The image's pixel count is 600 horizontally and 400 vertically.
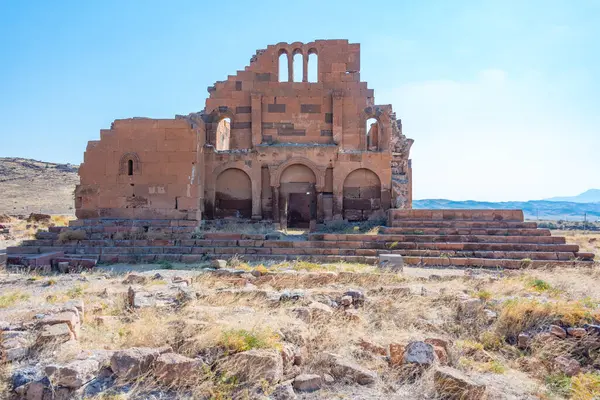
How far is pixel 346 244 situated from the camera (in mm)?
11922

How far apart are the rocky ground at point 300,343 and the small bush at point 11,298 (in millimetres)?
18

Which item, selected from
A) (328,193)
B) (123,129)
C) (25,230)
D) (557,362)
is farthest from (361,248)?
(25,230)

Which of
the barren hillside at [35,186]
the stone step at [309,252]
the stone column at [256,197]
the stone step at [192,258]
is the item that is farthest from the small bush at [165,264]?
the barren hillside at [35,186]

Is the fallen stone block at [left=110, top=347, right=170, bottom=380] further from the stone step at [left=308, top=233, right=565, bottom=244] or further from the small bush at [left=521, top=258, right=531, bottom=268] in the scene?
the small bush at [left=521, top=258, right=531, bottom=268]

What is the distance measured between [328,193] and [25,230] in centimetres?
1307


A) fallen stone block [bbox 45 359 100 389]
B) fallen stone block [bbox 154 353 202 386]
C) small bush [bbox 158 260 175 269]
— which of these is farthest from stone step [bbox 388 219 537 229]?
fallen stone block [bbox 45 359 100 389]

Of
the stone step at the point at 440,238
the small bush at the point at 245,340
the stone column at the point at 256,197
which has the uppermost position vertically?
the stone column at the point at 256,197

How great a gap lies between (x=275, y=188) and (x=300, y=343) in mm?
12698

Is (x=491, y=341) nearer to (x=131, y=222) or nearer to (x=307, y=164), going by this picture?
(x=131, y=222)

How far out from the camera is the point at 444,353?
4594mm

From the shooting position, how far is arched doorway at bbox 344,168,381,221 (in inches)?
680

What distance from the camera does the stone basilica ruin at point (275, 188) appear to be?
1162 centimetres

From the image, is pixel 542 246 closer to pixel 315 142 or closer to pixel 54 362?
pixel 315 142

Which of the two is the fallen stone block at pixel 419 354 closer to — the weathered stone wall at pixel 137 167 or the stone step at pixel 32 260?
the stone step at pixel 32 260
